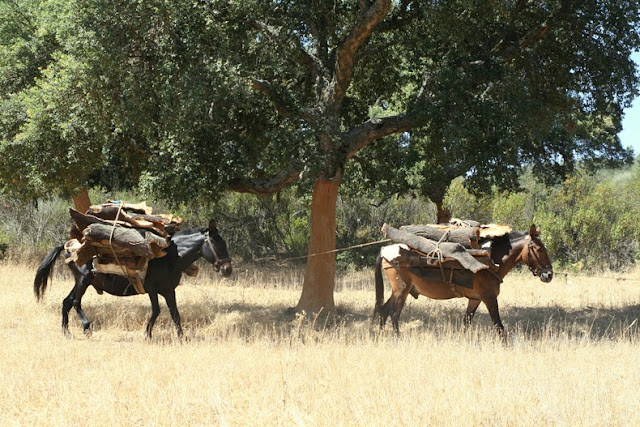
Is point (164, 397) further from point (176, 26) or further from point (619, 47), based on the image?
point (619, 47)

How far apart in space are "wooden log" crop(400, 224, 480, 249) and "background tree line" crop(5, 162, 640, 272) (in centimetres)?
1197

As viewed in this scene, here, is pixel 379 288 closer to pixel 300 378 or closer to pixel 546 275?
pixel 546 275

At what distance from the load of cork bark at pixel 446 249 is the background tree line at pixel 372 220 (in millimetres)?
11963

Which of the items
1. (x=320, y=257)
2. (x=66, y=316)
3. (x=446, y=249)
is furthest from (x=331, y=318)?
(x=66, y=316)

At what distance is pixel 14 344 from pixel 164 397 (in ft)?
14.4

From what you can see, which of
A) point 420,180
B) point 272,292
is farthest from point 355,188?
point 272,292

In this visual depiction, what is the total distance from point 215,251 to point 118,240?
5.01 feet

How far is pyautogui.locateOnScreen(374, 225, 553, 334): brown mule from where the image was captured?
9773 millimetres

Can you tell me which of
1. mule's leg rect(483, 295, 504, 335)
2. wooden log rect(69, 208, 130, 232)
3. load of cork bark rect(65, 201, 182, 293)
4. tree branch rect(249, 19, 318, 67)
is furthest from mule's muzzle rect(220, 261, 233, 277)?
tree branch rect(249, 19, 318, 67)

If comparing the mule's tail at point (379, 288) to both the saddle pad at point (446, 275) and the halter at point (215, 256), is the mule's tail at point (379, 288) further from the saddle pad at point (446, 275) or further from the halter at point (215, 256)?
the halter at point (215, 256)

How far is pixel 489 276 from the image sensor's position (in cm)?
998

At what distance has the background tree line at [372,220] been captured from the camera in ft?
76.7

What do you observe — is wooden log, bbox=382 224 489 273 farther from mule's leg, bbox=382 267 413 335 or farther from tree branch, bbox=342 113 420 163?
tree branch, bbox=342 113 420 163

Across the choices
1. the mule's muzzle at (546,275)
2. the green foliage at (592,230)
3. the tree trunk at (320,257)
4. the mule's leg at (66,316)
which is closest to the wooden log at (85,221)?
the mule's leg at (66,316)
